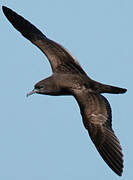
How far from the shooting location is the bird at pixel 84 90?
14398 millimetres

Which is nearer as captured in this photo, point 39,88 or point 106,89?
point 106,89

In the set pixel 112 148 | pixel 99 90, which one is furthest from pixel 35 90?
pixel 112 148

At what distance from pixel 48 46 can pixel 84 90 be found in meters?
2.27

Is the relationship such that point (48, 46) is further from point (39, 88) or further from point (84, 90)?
Answer: point (84, 90)

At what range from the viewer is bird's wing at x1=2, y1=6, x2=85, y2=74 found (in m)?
16.5

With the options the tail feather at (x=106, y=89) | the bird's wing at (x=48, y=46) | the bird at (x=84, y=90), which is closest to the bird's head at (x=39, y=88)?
the bird at (x=84, y=90)

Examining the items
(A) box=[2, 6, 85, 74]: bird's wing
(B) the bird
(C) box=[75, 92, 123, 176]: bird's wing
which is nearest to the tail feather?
(B) the bird

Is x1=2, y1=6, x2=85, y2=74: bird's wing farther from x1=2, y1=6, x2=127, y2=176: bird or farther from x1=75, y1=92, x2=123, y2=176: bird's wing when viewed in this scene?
x1=75, y1=92, x2=123, y2=176: bird's wing

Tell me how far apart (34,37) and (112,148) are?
4534 millimetres

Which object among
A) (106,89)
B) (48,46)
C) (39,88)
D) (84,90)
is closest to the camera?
(84,90)

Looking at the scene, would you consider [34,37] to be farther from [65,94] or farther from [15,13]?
[65,94]

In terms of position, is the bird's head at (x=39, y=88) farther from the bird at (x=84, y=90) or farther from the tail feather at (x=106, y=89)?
the tail feather at (x=106, y=89)

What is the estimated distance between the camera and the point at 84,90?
50.5ft

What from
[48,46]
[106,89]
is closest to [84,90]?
[106,89]
